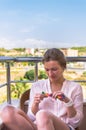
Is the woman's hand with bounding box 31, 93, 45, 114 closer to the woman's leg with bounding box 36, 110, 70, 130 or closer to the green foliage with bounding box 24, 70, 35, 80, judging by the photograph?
the woman's leg with bounding box 36, 110, 70, 130

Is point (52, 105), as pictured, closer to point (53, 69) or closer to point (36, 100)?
point (36, 100)

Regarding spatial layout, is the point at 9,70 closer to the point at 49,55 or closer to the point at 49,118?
the point at 49,55

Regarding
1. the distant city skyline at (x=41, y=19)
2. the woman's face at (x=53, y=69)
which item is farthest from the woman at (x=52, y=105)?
the distant city skyline at (x=41, y=19)

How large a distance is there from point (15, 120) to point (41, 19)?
21.9ft

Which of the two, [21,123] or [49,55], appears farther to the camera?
[49,55]

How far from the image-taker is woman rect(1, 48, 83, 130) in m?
1.65

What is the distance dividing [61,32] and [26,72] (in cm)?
387

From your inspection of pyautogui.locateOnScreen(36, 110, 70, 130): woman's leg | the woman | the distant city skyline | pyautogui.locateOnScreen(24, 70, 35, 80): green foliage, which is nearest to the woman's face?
the woman

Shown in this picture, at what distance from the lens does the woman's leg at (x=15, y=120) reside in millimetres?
1639

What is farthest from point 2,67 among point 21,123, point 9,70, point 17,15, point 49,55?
point 17,15

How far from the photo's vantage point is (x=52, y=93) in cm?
189

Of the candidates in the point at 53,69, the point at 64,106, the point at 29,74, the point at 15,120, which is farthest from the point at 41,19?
the point at 15,120

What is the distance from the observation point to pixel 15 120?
1.66m

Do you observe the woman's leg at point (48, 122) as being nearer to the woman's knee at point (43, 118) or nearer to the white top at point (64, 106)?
the woman's knee at point (43, 118)
